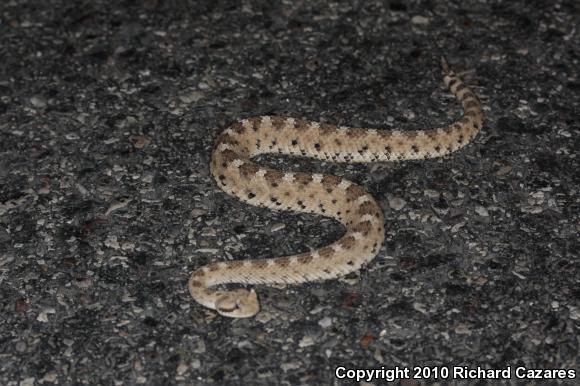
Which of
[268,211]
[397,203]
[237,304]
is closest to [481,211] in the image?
[397,203]

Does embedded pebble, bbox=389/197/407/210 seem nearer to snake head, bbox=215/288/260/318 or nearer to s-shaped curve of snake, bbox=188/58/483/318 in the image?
s-shaped curve of snake, bbox=188/58/483/318

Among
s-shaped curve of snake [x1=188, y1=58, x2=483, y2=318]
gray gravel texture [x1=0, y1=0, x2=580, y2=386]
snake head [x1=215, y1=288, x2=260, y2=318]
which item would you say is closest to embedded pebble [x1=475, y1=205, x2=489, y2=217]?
gray gravel texture [x1=0, y1=0, x2=580, y2=386]

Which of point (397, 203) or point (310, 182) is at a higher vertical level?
point (310, 182)

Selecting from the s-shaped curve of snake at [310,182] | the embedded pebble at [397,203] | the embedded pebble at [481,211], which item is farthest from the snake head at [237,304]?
the embedded pebble at [481,211]

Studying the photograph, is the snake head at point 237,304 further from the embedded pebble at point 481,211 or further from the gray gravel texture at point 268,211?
the embedded pebble at point 481,211

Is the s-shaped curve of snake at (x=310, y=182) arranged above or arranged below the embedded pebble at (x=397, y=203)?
above

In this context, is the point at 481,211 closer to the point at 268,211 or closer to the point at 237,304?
the point at 268,211

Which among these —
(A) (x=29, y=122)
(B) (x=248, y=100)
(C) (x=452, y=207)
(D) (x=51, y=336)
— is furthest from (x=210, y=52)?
(D) (x=51, y=336)

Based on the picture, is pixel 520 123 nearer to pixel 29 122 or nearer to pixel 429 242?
pixel 429 242
